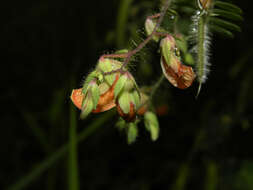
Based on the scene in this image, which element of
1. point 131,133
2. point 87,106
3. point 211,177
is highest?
point 87,106

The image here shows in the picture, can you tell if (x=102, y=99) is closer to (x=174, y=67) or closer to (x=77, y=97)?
(x=77, y=97)

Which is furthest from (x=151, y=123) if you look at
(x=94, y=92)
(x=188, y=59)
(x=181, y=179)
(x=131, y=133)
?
(x=181, y=179)

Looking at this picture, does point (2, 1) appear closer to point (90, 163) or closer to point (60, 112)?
point (60, 112)

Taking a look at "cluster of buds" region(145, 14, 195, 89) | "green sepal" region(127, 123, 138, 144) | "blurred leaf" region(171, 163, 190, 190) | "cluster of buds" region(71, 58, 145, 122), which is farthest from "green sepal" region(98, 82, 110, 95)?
"blurred leaf" region(171, 163, 190, 190)

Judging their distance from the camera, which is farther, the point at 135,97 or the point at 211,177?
the point at 211,177

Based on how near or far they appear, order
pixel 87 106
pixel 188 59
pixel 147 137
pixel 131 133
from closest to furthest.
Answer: pixel 87 106 < pixel 131 133 < pixel 188 59 < pixel 147 137

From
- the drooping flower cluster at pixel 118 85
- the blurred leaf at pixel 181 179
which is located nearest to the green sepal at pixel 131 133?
the drooping flower cluster at pixel 118 85

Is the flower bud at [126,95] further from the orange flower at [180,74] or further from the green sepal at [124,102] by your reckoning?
the orange flower at [180,74]

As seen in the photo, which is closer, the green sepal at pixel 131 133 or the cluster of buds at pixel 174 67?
the cluster of buds at pixel 174 67
